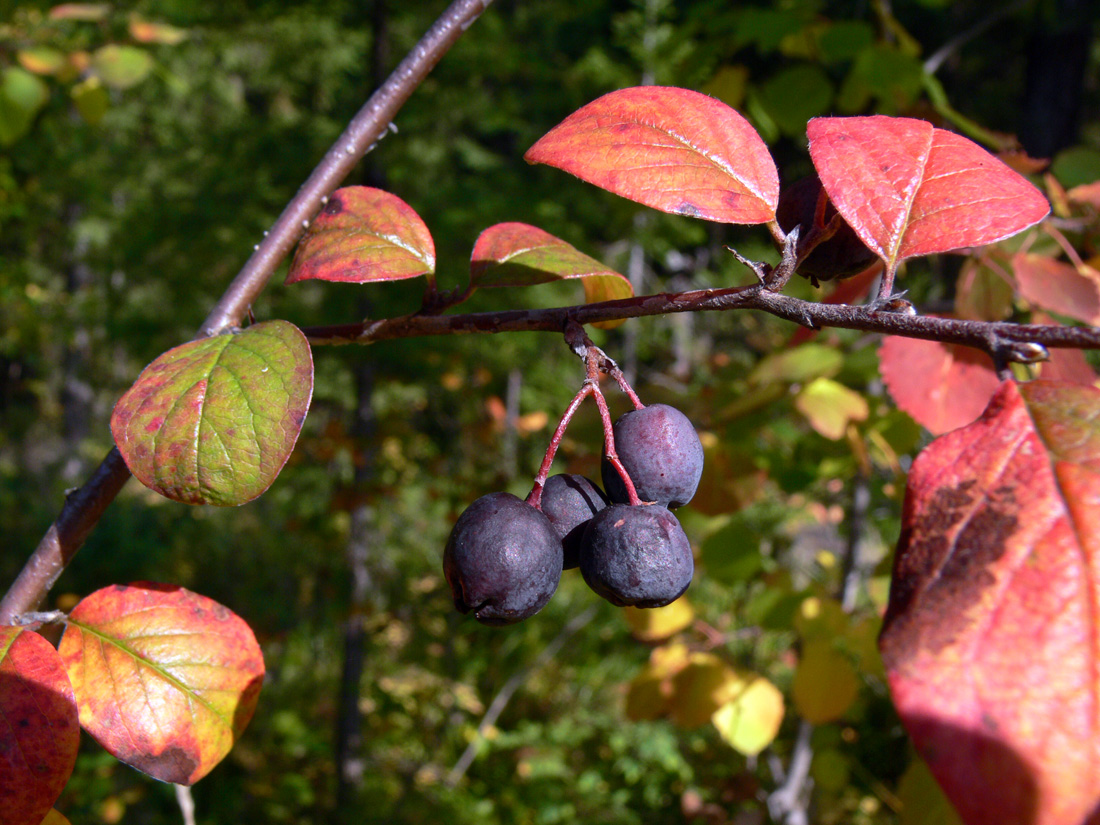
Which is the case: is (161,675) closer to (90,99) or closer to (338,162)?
(338,162)

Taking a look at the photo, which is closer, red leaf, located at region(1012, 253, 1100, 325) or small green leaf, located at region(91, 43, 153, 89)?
red leaf, located at region(1012, 253, 1100, 325)

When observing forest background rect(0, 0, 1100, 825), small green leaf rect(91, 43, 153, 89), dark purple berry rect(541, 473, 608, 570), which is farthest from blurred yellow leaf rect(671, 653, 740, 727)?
small green leaf rect(91, 43, 153, 89)

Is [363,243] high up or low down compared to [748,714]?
up

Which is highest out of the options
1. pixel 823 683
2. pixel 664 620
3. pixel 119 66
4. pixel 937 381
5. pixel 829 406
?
pixel 119 66

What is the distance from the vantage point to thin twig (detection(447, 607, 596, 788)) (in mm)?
3962

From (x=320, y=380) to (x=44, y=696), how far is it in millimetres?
3972

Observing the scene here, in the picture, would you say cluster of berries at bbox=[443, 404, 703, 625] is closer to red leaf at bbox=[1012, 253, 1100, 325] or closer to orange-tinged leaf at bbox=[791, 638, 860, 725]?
red leaf at bbox=[1012, 253, 1100, 325]

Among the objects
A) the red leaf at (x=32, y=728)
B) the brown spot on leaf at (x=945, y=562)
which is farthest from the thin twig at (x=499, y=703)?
the brown spot on leaf at (x=945, y=562)

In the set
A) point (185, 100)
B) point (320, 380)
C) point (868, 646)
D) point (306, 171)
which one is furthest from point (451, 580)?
point (185, 100)

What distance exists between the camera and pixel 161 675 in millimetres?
561

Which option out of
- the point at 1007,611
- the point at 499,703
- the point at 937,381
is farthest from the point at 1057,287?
the point at 499,703

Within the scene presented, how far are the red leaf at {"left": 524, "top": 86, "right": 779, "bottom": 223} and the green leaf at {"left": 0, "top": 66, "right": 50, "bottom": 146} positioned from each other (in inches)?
81.3

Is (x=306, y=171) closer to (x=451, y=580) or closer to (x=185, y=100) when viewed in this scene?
(x=451, y=580)

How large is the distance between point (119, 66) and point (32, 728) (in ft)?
7.26
